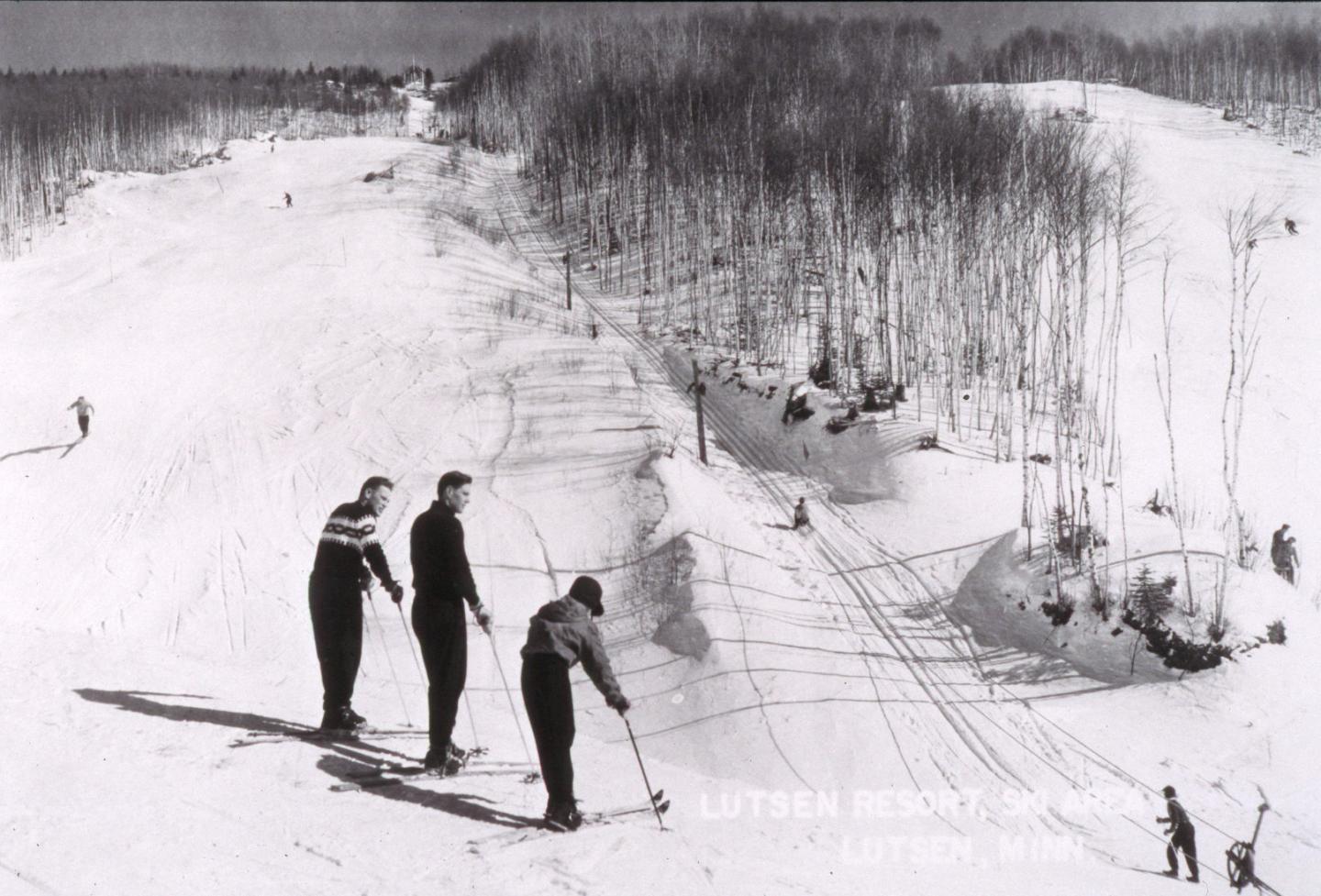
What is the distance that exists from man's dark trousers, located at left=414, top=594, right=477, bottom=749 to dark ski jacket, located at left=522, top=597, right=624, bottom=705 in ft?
2.18

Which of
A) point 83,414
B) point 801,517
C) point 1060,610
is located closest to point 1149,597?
point 1060,610

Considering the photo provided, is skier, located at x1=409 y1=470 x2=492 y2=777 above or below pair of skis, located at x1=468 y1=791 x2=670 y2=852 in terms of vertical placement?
above

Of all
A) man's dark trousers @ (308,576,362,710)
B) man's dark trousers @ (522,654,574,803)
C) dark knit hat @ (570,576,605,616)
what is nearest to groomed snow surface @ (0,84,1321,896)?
man's dark trousers @ (522,654,574,803)

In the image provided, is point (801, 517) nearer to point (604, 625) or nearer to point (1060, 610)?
point (604, 625)

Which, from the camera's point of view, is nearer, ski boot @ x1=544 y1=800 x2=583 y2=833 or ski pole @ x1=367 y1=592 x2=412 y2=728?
ski boot @ x1=544 y1=800 x2=583 y2=833

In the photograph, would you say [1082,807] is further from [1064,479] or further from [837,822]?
[1064,479]

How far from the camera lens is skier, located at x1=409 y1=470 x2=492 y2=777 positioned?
5.41m

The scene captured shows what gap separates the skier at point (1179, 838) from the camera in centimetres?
660

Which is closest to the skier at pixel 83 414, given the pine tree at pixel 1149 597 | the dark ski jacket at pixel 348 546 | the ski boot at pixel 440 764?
the dark ski jacket at pixel 348 546

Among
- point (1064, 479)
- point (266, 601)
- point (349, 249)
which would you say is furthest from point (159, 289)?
point (1064, 479)

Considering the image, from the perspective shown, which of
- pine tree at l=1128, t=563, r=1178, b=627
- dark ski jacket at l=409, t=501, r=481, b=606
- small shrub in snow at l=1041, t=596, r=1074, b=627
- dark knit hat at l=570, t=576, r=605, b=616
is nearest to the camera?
dark knit hat at l=570, t=576, r=605, b=616

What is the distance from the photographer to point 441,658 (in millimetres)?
5496

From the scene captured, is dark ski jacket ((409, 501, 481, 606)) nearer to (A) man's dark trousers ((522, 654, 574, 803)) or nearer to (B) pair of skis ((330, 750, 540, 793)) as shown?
(A) man's dark trousers ((522, 654, 574, 803))

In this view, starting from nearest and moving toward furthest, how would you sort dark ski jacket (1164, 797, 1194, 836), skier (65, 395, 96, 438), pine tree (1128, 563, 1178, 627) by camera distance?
dark ski jacket (1164, 797, 1194, 836) < pine tree (1128, 563, 1178, 627) < skier (65, 395, 96, 438)
